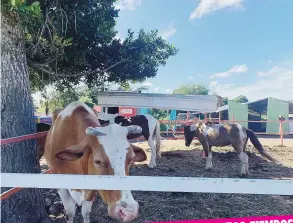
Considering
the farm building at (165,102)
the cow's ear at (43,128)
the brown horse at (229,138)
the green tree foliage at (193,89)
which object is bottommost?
the brown horse at (229,138)

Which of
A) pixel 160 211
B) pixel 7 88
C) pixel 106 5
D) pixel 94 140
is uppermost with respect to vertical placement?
pixel 106 5

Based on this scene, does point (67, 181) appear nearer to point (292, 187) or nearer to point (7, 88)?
point (292, 187)

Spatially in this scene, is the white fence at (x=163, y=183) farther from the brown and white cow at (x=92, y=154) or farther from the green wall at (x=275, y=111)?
the green wall at (x=275, y=111)

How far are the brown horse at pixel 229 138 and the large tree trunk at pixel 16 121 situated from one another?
4.04m

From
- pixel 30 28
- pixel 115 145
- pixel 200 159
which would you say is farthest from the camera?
pixel 200 159

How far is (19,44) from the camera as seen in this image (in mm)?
2434

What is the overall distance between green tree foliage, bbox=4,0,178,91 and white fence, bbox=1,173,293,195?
2.17 metres

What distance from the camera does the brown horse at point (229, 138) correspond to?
526 centimetres

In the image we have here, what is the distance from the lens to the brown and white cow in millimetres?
1484

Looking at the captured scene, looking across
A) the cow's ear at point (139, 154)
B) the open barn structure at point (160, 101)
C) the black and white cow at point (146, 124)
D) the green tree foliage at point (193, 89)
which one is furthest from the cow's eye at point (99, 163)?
the green tree foliage at point (193, 89)

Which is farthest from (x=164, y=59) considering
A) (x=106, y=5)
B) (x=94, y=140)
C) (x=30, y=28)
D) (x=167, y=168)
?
(x=94, y=140)

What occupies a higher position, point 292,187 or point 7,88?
point 7,88

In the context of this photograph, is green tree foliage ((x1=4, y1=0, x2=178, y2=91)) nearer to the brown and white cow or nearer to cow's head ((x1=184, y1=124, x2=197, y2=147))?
the brown and white cow

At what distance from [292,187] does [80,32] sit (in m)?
3.43
